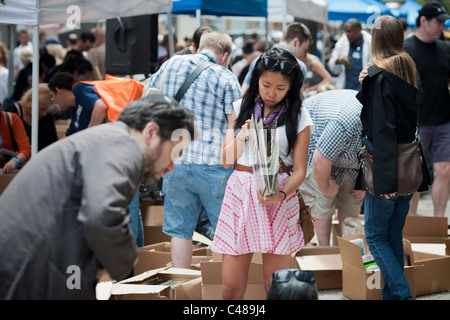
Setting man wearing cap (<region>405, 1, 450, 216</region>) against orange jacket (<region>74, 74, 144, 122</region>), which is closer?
orange jacket (<region>74, 74, 144, 122</region>)

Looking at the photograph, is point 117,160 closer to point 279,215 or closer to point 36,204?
point 36,204

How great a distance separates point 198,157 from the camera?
4547mm

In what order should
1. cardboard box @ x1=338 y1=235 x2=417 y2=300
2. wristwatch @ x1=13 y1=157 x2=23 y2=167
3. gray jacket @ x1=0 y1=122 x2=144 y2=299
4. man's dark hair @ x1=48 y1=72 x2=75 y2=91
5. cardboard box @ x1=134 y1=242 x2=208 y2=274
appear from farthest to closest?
man's dark hair @ x1=48 y1=72 x2=75 y2=91, wristwatch @ x1=13 y1=157 x2=23 y2=167, cardboard box @ x1=134 y1=242 x2=208 y2=274, cardboard box @ x1=338 y1=235 x2=417 y2=300, gray jacket @ x1=0 y1=122 x2=144 y2=299

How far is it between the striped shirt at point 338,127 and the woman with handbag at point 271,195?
1.17 meters

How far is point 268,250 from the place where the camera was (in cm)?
349

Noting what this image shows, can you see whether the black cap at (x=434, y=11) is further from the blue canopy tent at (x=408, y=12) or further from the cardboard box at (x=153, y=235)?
the blue canopy tent at (x=408, y=12)

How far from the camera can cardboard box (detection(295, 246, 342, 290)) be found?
501cm

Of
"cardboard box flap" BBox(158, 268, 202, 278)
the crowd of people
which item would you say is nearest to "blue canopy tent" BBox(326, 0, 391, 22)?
the crowd of people

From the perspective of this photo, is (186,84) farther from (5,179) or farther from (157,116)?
(157,116)

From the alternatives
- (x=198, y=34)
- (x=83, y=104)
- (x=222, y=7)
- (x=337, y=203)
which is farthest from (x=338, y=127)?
A: (x=222, y=7)

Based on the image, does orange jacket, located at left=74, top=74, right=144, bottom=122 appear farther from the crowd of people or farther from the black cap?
the black cap

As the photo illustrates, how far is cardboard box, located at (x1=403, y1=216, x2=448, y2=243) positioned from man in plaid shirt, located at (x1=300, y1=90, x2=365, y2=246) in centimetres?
44

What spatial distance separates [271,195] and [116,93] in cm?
209
